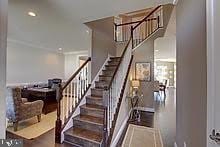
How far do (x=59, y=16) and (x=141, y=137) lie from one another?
12.7 ft

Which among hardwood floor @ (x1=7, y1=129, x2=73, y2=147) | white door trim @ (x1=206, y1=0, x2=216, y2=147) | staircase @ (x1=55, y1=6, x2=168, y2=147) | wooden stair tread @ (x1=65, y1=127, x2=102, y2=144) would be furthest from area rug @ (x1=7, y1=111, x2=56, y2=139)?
white door trim @ (x1=206, y1=0, x2=216, y2=147)

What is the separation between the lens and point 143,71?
6844 mm

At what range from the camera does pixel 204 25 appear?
4.76 ft

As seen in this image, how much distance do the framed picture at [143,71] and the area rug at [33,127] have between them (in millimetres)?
3720

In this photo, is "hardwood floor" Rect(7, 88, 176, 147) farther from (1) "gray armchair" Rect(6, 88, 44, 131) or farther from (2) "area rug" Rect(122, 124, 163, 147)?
(1) "gray armchair" Rect(6, 88, 44, 131)

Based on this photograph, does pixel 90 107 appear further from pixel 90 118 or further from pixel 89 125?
pixel 89 125

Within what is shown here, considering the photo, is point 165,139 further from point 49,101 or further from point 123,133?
point 49,101

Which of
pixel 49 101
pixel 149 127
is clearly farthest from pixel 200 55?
pixel 49 101

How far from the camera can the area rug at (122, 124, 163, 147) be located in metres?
3.35

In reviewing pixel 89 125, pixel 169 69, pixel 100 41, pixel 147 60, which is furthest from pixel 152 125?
pixel 169 69

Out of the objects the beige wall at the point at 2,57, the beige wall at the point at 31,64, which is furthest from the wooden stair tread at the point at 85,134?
the beige wall at the point at 31,64

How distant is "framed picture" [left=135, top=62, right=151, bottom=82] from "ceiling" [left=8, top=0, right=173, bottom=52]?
250 cm

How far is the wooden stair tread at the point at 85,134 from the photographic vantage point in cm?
317

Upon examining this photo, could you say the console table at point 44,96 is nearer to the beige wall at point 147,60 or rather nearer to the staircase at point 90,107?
the staircase at point 90,107
